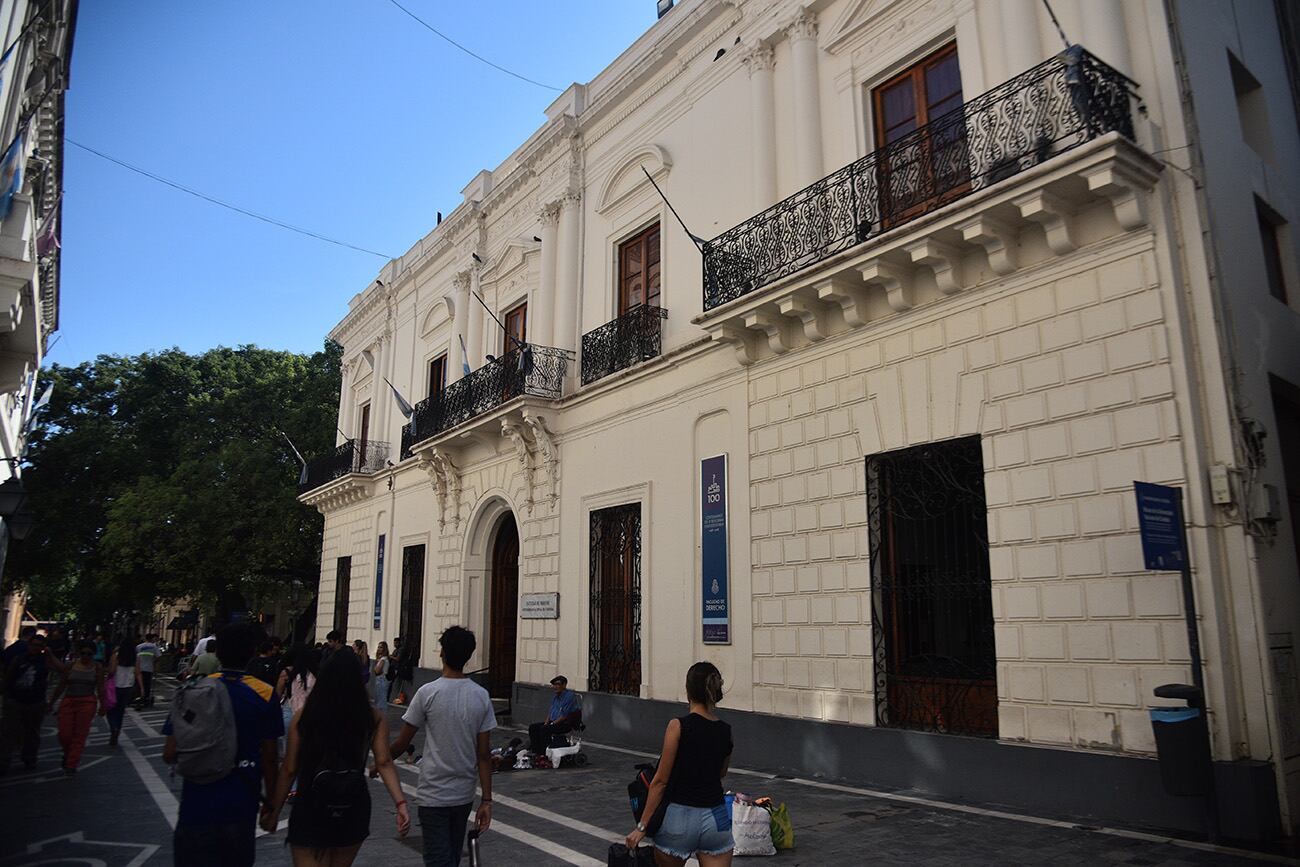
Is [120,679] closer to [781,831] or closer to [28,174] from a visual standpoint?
[28,174]

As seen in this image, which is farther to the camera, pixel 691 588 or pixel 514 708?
pixel 514 708

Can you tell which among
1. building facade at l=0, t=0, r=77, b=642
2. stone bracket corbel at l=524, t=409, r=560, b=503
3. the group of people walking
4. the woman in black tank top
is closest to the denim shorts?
the woman in black tank top

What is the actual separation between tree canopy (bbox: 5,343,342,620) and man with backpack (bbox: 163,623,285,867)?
25.7 meters

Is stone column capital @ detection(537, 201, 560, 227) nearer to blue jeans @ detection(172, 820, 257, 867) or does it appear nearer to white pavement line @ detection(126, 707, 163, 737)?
white pavement line @ detection(126, 707, 163, 737)

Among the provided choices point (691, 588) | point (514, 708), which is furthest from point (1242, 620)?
point (514, 708)

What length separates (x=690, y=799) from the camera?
4.15m

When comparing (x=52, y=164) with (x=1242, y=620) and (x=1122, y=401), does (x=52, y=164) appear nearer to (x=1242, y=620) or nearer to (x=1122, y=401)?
(x=1122, y=401)

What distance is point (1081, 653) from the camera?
24.8 ft

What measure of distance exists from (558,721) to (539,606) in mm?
Result: 4181

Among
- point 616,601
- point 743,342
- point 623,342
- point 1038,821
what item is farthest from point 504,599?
point 1038,821

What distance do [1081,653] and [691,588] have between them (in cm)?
567

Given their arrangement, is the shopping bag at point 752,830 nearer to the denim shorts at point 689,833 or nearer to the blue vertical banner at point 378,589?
the denim shorts at point 689,833

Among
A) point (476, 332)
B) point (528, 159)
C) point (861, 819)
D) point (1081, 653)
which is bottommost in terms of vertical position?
point (861, 819)

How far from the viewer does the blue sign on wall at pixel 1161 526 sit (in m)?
6.49
